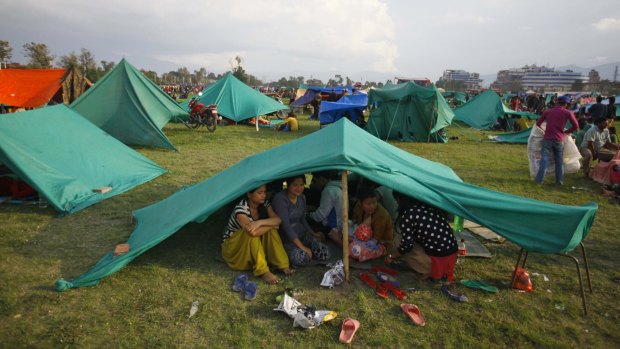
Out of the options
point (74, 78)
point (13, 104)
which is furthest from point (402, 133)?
point (13, 104)

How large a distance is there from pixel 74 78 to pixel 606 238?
17252 millimetres

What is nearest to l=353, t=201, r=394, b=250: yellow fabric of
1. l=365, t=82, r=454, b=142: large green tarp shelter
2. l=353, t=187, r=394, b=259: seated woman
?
l=353, t=187, r=394, b=259: seated woman

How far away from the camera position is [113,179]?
660 centimetres

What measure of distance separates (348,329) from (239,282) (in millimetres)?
1295

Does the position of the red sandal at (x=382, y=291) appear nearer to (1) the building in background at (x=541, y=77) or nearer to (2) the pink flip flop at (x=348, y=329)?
(2) the pink flip flop at (x=348, y=329)

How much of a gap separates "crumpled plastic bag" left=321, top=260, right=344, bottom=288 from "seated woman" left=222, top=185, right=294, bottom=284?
42 centimetres

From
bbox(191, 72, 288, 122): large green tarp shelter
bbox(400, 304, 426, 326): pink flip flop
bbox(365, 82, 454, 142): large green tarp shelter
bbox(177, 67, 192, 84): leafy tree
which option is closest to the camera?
bbox(400, 304, 426, 326): pink flip flop

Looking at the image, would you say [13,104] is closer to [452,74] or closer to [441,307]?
[441,307]

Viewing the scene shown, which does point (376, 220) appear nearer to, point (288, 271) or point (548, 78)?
point (288, 271)

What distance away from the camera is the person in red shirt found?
7.15 metres

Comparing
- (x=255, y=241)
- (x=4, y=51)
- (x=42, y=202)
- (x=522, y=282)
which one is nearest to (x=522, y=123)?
(x=522, y=282)

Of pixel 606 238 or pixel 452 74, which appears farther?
pixel 452 74

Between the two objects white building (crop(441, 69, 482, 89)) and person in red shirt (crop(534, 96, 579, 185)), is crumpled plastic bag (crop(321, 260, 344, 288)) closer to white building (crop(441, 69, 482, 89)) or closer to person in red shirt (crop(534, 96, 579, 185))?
person in red shirt (crop(534, 96, 579, 185))

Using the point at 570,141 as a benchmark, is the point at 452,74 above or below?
above
